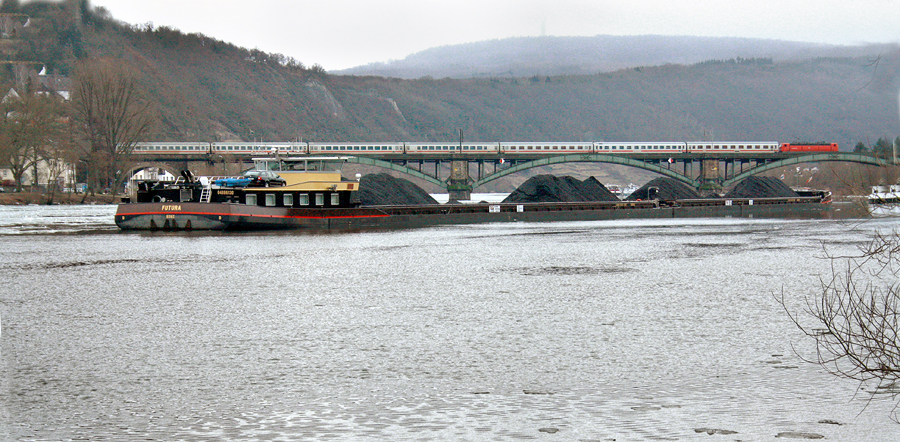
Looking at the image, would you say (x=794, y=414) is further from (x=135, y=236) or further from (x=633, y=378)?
(x=135, y=236)

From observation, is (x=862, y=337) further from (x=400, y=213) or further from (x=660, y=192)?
(x=660, y=192)

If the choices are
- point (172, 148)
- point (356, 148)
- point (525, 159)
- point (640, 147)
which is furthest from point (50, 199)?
point (640, 147)

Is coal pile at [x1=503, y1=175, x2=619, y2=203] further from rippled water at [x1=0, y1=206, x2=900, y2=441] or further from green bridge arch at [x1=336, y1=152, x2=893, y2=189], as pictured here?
rippled water at [x1=0, y1=206, x2=900, y2=441]

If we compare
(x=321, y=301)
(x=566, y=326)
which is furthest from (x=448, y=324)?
(x=321, y=301)

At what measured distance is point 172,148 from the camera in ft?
461

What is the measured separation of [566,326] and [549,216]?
201ft

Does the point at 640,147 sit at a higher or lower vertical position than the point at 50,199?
higher

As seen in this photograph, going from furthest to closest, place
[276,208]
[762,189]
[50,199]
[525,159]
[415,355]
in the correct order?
[525,159] → [762,189] → [50,199] → [276,208] → [415,355]

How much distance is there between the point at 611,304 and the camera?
19203mm

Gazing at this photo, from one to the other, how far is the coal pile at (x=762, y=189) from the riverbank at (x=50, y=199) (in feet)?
289

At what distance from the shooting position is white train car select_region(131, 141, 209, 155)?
435 feet

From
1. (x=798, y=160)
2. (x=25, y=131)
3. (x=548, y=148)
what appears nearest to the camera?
(x=25, y=131)

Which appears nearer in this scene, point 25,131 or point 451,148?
point 25,131

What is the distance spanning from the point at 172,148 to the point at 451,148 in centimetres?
4798
